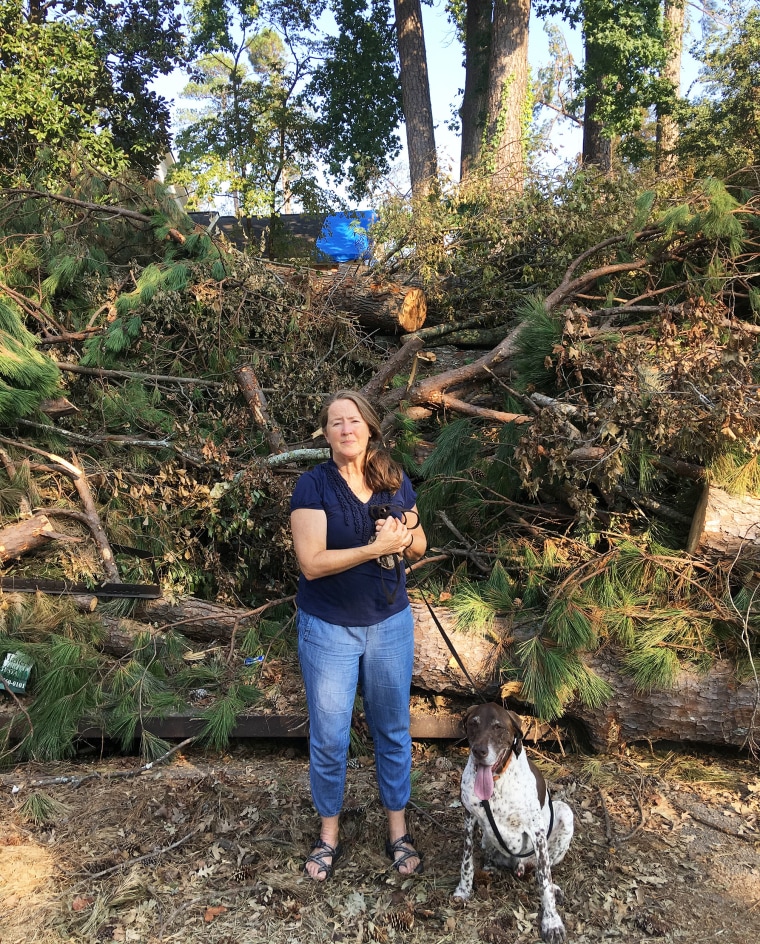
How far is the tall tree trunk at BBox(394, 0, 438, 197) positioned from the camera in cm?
1123

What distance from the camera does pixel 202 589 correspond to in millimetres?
4793

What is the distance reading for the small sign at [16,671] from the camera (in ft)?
12.7

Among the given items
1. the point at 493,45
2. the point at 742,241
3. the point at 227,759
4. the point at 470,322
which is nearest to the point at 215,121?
the point at 493,45

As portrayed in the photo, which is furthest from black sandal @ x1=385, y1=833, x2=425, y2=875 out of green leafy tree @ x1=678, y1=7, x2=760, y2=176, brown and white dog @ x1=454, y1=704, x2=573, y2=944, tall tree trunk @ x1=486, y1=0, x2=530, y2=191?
tall tree trunk @ x1=486, y1=0, x2=530, y2=191

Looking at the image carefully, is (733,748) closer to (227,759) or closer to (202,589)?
(227,759)

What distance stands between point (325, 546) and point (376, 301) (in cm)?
394

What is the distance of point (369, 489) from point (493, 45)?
10031 mm

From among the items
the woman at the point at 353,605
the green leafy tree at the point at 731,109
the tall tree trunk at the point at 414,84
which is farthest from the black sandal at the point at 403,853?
the tall tree trunk at the point at 414,84

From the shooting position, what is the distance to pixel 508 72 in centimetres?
1032

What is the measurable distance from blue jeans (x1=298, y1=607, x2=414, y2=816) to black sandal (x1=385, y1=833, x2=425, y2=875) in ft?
0.44

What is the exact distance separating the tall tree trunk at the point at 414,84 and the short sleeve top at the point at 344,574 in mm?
9209

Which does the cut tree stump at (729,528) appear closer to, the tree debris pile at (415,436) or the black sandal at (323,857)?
the tree debris pile at (415,436)

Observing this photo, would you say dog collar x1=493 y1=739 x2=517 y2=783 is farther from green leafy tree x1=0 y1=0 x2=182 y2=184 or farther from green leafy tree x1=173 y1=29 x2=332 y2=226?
green leafy tree x1=173 y1=29 x2=332 y2=226

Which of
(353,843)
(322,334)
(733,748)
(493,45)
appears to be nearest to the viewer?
(353,843)
